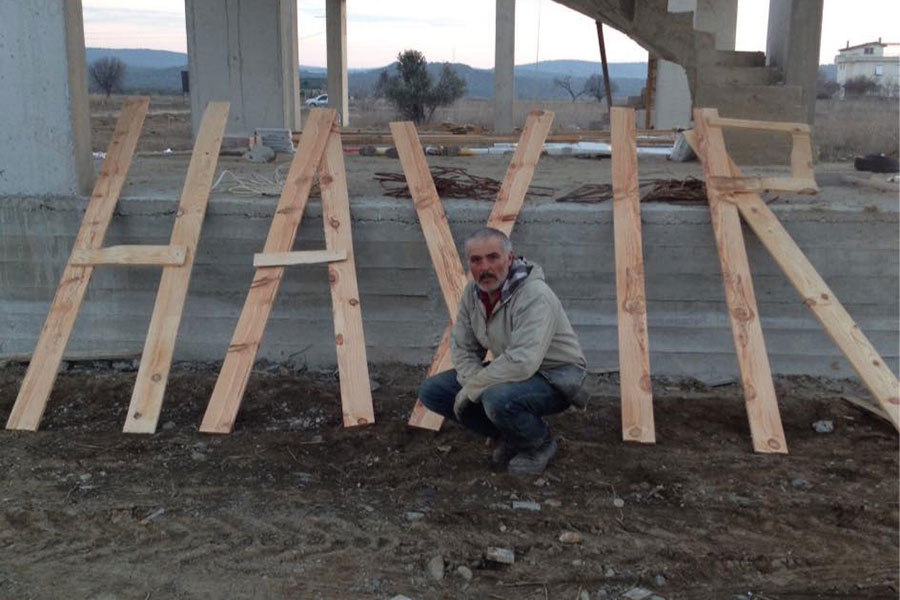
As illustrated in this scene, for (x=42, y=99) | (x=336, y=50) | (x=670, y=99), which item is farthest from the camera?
(x=336, y=50)

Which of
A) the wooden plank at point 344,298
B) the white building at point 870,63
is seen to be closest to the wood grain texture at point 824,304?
the wooden plank at point 344,298

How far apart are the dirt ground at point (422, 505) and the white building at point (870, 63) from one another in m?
73.2

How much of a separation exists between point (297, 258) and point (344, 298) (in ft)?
1.35

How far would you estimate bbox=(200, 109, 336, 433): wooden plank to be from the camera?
566cm

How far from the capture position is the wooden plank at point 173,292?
566 cm

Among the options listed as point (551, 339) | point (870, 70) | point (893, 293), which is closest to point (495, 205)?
point (551, 339)

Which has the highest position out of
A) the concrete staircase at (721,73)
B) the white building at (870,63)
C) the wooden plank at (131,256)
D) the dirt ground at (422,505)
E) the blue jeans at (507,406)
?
the white building at (870,63)

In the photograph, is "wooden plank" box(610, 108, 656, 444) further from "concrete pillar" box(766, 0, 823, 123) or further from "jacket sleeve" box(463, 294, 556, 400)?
"concrete pillar" box(766, 0, 823, 123)

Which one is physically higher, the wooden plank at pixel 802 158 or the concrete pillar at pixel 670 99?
the concrete pillar at pixel 670 99

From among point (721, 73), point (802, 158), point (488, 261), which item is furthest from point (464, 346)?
point (721, 73)

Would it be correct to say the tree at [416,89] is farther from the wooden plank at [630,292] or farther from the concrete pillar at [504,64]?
the wooden plank at [630,292]

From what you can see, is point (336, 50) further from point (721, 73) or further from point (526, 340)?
point (526, 340)

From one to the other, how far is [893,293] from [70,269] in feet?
17.9

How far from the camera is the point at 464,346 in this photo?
483 centimetres
